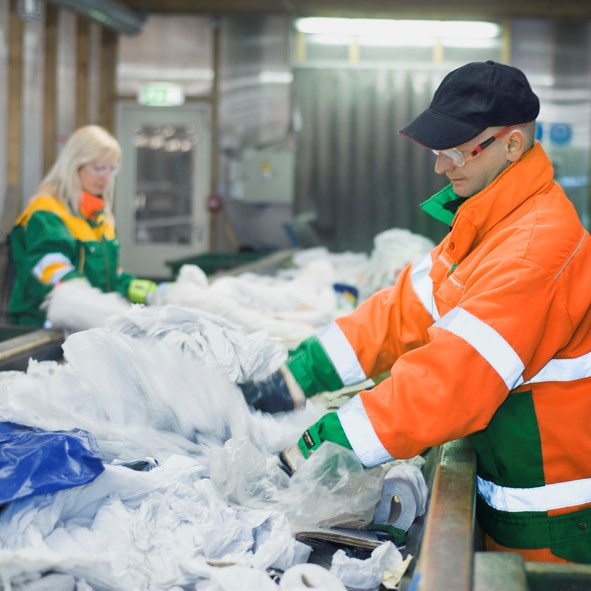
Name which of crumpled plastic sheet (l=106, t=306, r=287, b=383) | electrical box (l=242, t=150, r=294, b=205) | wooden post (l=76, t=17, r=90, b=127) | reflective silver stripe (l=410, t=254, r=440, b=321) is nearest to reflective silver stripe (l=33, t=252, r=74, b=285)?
crumpled plastic sheet (l=106, t=306, r=287, b=383)

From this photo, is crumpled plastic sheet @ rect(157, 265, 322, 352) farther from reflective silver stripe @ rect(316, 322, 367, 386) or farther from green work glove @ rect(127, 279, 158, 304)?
reflective silver stripe @ rect(316, 322, 367, 386)

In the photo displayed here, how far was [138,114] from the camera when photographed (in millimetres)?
9062

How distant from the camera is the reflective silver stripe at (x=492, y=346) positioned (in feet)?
5.07

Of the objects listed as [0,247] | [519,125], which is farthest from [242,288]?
[0,247]

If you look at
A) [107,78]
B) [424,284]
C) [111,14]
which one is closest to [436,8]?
[111,14]

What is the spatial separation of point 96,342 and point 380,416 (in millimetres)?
719

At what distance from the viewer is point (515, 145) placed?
1.80 meters

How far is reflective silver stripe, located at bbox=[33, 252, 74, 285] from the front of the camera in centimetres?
→ 329

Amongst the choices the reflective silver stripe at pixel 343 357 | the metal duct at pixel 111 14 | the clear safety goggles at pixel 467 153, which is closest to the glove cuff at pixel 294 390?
the reflective silver stripe at pixel 343 357

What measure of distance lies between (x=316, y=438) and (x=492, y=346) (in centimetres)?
39

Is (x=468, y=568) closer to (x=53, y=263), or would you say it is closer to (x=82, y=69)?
(x=53, y=263)

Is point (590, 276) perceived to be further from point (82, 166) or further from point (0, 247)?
point (0, 247)

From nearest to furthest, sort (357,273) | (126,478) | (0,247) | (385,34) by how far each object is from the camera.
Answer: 1. (126,478)
2. (357,273)
3. (0,247)
4. (385,34)

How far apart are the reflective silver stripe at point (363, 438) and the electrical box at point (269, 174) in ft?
23.0
